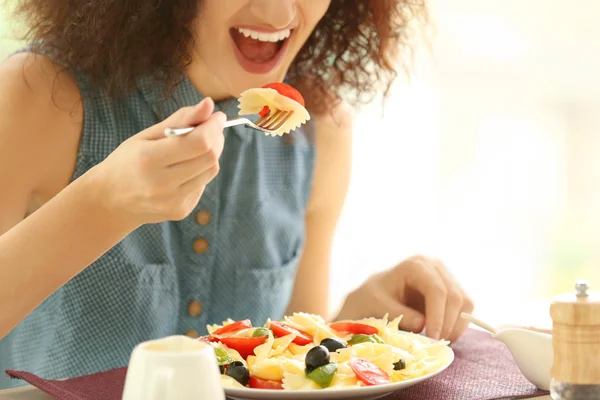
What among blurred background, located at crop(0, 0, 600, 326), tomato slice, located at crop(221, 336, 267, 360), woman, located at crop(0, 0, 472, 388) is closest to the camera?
tomato slice, located at crop(221, 336, 267, 360)

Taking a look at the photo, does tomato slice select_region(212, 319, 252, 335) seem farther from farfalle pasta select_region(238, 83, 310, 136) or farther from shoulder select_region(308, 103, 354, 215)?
shoulder select_region(308, 103, 354, 215)

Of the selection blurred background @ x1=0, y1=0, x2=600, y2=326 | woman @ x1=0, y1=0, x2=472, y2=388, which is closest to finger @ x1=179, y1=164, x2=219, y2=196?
woman @ x1=0, y1=0, x2=472, y2=388

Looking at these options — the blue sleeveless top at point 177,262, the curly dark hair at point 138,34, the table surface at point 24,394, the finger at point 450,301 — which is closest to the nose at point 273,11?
the curly dark hair at point 138,34

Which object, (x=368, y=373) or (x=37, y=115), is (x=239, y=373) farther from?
(x=37, y=115)

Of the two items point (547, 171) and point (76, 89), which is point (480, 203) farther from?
point (76, 89)

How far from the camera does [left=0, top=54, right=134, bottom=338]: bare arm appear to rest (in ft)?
3.75

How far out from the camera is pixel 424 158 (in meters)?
3.82

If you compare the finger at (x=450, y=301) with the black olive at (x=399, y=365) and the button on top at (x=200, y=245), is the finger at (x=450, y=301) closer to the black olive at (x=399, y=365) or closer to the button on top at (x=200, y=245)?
the black olive at (x=399, y=365)

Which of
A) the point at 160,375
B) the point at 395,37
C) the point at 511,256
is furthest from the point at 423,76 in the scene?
the point at 160,375

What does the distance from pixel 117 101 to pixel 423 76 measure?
232 centimetres

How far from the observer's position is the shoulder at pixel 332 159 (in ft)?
6.16

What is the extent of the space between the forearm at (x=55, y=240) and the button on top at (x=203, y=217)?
49 cm

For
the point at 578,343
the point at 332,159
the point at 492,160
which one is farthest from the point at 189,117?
the point at 492,160

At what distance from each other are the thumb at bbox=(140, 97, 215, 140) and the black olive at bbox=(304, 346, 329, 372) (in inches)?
12.1
